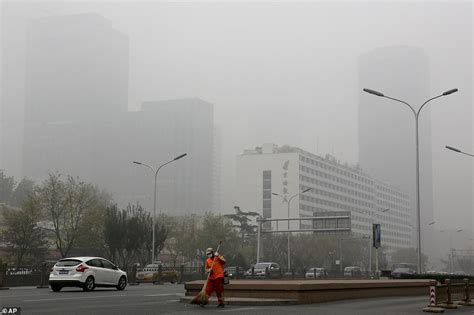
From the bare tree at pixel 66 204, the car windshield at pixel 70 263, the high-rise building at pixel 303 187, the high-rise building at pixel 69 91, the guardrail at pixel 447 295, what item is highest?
the high-rise building at pixel 69 91

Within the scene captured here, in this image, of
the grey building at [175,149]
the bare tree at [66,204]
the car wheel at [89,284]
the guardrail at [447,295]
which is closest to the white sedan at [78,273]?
the car wheel at [89,284]

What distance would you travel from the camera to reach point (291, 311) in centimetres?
1617

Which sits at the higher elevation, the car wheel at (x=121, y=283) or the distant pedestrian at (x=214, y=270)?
the distant pedestrian at (x=214, y=270)

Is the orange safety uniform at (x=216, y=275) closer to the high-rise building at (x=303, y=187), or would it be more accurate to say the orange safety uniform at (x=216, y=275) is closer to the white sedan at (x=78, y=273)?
the white sedan at (x=78, y=273)

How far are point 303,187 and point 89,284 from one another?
124855mm

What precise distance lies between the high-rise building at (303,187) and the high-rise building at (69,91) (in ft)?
137

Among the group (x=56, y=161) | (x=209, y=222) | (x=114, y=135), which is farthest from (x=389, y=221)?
(x=209, y=222)

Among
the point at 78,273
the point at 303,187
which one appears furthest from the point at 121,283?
the point at 303,187

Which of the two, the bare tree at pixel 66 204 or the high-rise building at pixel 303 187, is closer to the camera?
the bare tree at pixel 66 204

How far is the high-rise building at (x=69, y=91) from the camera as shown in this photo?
159625 mm

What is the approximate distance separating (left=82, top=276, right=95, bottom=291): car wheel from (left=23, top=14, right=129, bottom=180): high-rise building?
132 metres

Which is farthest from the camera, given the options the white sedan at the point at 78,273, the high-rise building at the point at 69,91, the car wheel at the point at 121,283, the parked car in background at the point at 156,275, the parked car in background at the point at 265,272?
the high-rise building at the point at 69,91

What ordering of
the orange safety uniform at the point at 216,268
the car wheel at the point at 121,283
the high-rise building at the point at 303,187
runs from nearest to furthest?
the orange safety uniform at the point at 216,268 < the car wheel at the point at 121,283 < the high-rise building at the point at 303,187

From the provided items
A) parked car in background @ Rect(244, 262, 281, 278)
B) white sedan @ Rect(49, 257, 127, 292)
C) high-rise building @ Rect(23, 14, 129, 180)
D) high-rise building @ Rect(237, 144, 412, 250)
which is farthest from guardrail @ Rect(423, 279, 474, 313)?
high-rise building @ Rect(23, 14, 129, 180)
